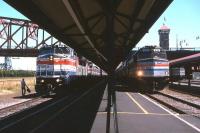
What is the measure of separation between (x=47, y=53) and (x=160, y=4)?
19.9m

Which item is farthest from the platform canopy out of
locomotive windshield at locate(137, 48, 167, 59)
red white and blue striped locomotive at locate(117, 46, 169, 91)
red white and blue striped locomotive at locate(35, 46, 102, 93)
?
locomotive windshield at locate(137, 48, 167, 59)

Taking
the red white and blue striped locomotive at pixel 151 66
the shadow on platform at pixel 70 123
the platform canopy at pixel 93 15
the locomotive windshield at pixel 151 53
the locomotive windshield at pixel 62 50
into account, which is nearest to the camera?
the platform canopy at pixel 93 15

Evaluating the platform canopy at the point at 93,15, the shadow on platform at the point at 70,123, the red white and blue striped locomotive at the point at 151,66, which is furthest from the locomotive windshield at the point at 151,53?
the platform canopy at the point at 93,15

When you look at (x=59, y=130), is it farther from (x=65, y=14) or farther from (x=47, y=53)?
(x=47, y=53)

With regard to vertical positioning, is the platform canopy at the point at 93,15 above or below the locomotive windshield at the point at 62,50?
below

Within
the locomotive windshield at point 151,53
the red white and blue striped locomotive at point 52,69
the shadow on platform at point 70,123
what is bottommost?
the shadow on platform at point 70,123

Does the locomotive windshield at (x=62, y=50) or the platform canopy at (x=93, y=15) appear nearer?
the platform canopy at (x=93, y=15)

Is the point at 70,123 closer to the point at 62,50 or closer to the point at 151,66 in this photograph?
the point at 62,50

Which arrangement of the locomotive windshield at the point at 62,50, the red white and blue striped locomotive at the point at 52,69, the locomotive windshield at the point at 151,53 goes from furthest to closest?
the locomotive windshield at the point at 151,53, the locomotive windshield at the point at 62,50, the red white and blue striped locomotive at the point at 52,69

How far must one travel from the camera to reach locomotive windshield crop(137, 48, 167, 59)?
1227 inches

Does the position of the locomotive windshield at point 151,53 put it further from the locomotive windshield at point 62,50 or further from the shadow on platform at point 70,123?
the shadow on platform at point 70,123

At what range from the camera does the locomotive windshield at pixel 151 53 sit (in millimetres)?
31172

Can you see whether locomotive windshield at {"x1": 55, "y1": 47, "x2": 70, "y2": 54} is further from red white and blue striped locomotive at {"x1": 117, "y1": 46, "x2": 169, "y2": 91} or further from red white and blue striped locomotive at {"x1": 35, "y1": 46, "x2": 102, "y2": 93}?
red white and blue striped locomotive at {"x1": 117, "y1": 46, "x2": 169, "y2": 91}

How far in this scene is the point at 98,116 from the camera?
15055mm
